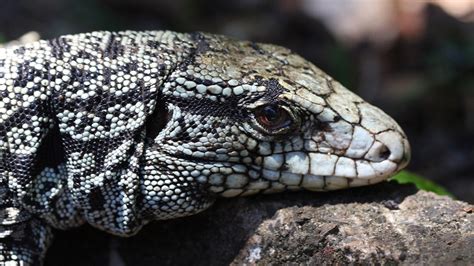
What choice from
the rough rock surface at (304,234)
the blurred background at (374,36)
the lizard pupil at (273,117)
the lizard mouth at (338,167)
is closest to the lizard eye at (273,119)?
the lizard pupil at (273,117)

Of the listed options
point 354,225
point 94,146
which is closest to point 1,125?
point 94,146

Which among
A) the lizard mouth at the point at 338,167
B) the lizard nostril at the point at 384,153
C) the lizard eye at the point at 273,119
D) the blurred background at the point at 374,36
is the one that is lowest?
the lizard mouth at the point at 338,167

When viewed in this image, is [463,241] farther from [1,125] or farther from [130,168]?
[1,125]

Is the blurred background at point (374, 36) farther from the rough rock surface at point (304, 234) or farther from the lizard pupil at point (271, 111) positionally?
the lizard pupil at point (271, 111)

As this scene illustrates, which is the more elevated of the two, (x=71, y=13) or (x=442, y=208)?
(x=71, y=13)

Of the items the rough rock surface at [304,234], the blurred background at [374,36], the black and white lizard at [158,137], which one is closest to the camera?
the rough rock surface at [304,234]
